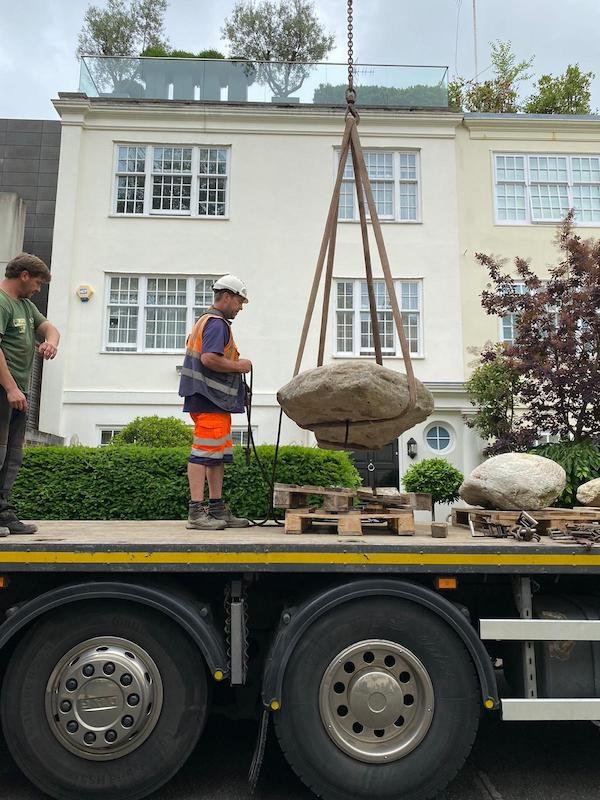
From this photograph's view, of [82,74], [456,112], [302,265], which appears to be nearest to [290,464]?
[302,265]

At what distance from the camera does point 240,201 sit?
50.6ft

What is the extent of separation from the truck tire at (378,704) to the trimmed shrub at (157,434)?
353 inches

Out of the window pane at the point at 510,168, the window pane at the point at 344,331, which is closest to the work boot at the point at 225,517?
the window pane at the point at 344,331

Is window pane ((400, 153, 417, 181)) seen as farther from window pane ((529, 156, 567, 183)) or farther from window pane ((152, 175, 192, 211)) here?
window pane ((152, 175, 192, 211))

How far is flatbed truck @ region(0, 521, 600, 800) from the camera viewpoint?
318 centimetres

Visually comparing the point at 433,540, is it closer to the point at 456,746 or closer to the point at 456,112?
the point at 456,746

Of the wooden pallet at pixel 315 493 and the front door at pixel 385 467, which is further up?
the front door at pixel 385 467

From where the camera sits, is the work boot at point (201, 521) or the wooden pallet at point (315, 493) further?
the work boot at point (201, 521)

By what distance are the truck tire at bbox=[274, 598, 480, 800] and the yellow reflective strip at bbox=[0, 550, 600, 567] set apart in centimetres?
25

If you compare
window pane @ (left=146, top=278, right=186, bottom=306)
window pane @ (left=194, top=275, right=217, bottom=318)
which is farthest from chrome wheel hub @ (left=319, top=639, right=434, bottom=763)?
window pane @ (left=146, top=278, right=186, bottom=306)

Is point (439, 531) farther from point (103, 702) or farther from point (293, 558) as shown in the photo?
point (103, 702)

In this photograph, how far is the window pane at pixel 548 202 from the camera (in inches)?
625

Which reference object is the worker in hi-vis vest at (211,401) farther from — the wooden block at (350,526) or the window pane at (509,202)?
the window pane at (509,202)

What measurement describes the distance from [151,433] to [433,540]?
9277 millimetres
